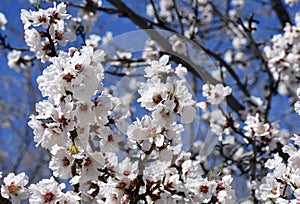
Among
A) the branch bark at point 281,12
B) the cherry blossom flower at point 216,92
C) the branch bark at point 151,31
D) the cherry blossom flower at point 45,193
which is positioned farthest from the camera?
the branch bark at point 281,12

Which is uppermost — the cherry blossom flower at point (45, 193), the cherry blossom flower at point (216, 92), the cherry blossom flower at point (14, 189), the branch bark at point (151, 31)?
the branch bark at point (151, 31)

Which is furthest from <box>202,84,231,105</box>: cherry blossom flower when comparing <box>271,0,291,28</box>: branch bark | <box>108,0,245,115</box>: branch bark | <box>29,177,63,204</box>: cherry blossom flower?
<box>271,0,291,28</box>: branch bark

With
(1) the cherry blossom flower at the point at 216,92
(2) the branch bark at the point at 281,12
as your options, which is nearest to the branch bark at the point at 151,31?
(1) the cherry blossom flower at the point at 216,92

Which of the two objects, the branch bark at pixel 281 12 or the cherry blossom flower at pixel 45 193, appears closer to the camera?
the cherry blossom flower at pixel 45 193

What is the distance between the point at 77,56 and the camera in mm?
1524

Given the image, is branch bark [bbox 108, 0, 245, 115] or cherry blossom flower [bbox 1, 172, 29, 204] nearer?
cherry blossom flower [bbox 1, 172, 29, 204]

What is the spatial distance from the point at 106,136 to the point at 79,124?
19 centimetres

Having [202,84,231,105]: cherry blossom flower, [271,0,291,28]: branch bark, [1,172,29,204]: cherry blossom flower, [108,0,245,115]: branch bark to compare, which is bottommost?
[1,172,29,204]: cherry blossom flower

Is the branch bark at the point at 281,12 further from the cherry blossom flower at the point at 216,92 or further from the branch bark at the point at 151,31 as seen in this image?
the cherry blossom flower at the point at 216,92

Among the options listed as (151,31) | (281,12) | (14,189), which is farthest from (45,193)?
(281,12)

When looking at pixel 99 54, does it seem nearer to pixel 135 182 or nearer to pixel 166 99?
pixel 166 99

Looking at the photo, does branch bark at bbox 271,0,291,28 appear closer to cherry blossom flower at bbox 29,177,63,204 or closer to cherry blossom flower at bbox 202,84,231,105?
cherry blossom flower at bbox 202,84,231,105

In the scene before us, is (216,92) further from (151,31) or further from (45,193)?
(45,193)

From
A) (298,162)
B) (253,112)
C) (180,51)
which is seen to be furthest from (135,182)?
(253,112)
